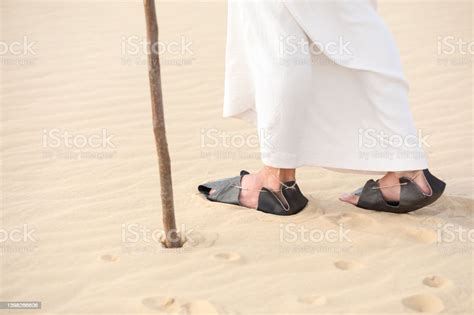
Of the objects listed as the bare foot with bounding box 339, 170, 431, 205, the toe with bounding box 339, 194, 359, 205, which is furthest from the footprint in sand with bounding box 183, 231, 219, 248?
the bare foot with bounding box 339, 170, 431, 205

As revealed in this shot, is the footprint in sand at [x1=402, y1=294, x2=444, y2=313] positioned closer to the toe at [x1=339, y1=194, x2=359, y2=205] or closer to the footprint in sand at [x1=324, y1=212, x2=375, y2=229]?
the footprint in sand at [x1=324, y1=212, x2=375, y2=229]

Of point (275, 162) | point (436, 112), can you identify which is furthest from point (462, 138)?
point (275, 162)

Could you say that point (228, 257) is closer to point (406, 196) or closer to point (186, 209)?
point (186, 209)

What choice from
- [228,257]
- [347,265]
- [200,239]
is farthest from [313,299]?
[200,239]

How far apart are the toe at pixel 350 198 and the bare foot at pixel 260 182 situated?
345 mm

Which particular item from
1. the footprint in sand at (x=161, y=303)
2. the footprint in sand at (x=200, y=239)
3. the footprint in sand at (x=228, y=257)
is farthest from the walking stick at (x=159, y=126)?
the footprint in sand at (x=161, y=303)

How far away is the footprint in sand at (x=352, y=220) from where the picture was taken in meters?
3.71

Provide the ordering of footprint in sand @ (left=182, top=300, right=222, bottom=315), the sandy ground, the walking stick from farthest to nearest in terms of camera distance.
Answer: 1. the walking stick
2. the sandy ground
3. footprint in sand @ (left=182, top=300, right=222, bottom=315)

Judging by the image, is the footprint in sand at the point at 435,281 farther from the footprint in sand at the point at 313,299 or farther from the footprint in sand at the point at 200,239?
the footprint in sand at the point at 200,239

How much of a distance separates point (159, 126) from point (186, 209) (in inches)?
28.9

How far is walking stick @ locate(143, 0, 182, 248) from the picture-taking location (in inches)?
126

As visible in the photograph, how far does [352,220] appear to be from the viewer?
375 centimetres

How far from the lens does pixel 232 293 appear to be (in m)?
3.05

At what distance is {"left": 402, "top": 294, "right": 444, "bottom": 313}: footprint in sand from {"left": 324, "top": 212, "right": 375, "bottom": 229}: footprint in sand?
0.72 m
